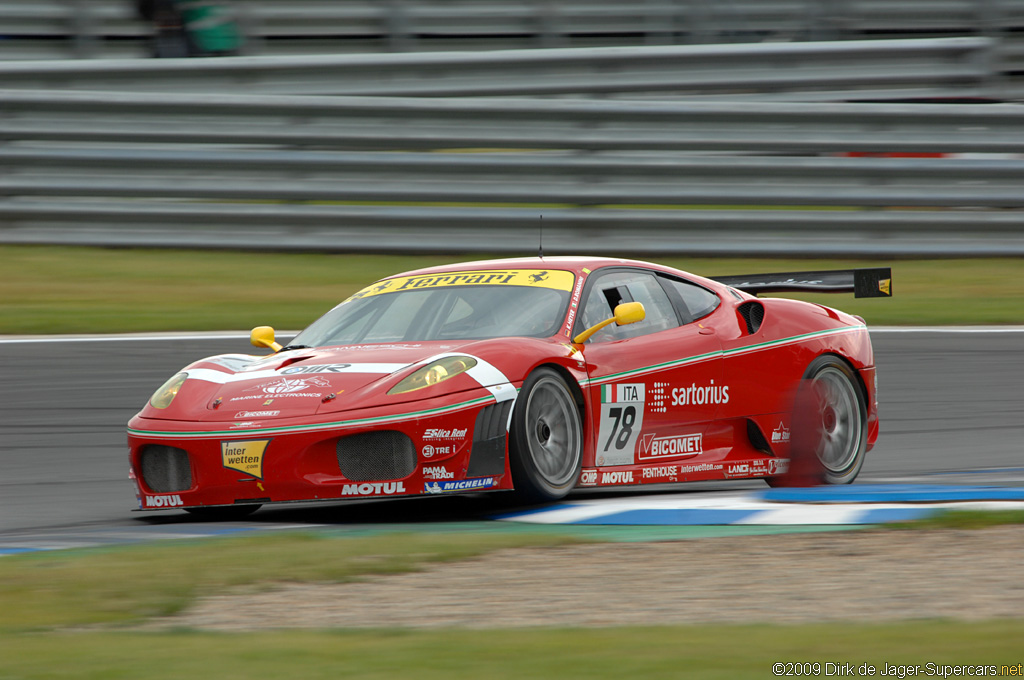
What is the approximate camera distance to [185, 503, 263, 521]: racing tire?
6078 millimetres

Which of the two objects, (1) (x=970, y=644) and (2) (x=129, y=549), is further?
(2) (x=129, y=549)

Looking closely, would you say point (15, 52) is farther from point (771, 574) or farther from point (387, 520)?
point (771, 574)

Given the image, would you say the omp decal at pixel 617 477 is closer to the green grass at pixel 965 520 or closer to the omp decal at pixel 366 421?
the omp decal at pixel 366 421

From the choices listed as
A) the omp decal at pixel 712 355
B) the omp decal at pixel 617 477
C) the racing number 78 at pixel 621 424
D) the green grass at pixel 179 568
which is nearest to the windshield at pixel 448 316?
the omp decal at pixel 712 355

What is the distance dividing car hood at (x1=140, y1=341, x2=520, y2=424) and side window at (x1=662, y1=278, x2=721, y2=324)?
4.68 ft

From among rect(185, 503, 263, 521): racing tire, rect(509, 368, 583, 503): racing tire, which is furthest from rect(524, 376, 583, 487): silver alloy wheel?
rect(185, 503, 263, 521): racing tire

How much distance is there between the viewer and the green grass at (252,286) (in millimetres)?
10938

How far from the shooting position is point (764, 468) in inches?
281

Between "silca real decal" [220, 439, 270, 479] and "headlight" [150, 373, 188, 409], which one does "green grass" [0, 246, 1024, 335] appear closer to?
"headlight" [150, 373, 188, 409]

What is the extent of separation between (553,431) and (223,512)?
4.91 ft

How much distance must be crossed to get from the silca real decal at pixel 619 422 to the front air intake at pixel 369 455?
1.08 metres

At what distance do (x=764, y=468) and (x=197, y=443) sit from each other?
2.92 metres

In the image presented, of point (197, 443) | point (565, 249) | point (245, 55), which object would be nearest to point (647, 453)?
point (197, 443)

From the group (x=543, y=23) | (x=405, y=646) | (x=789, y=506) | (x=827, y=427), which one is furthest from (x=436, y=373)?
(x=543, y=23)
